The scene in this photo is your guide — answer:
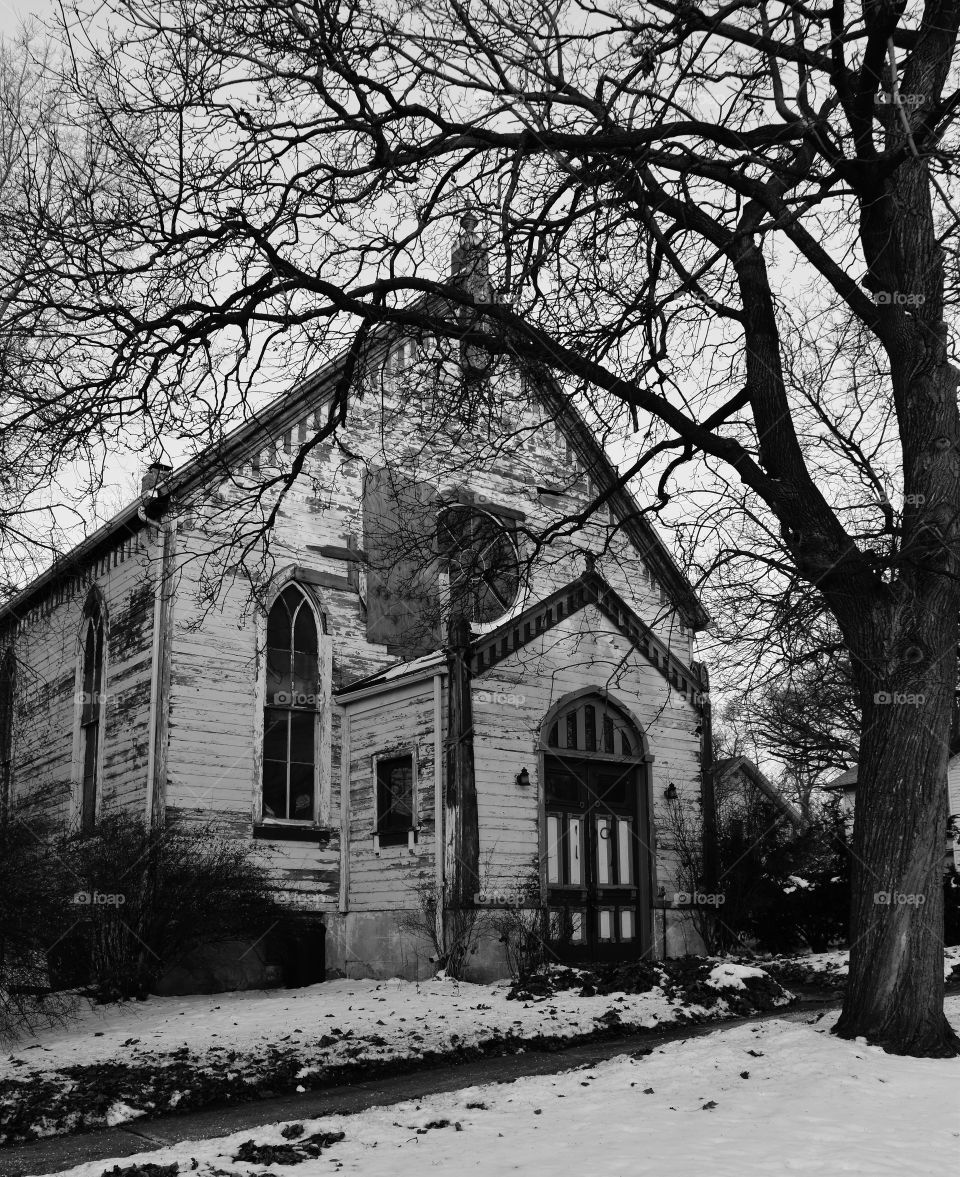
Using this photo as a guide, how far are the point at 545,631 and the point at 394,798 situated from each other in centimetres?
330

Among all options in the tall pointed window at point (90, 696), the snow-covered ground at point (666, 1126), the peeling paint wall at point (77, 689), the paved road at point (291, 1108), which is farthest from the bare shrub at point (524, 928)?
the tall pointed window at point (90, 696)

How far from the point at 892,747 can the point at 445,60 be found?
6564mm

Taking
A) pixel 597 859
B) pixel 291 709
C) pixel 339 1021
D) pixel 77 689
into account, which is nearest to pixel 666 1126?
pixel 339 1021

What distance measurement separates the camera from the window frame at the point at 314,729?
17609 mm

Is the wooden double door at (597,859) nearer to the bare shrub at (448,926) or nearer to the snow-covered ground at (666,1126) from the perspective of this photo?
the bare shrub at (448,926)

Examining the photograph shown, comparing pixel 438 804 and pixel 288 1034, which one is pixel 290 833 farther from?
pixel 288 1034

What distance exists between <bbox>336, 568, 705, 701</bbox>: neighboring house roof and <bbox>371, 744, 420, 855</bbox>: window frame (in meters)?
0.98

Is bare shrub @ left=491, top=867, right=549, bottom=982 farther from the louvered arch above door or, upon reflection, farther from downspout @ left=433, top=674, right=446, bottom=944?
the louvered arch above door

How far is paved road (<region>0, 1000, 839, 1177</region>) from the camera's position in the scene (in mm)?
8016

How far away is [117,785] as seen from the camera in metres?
18.1

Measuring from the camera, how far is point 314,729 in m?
18.5

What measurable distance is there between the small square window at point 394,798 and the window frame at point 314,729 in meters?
1.00

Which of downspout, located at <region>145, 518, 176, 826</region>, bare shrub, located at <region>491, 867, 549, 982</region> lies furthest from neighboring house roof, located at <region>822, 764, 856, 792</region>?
downspout, located at <region>145, 518, 176, 826</region>

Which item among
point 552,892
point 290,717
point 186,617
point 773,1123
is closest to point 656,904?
point 552,892
